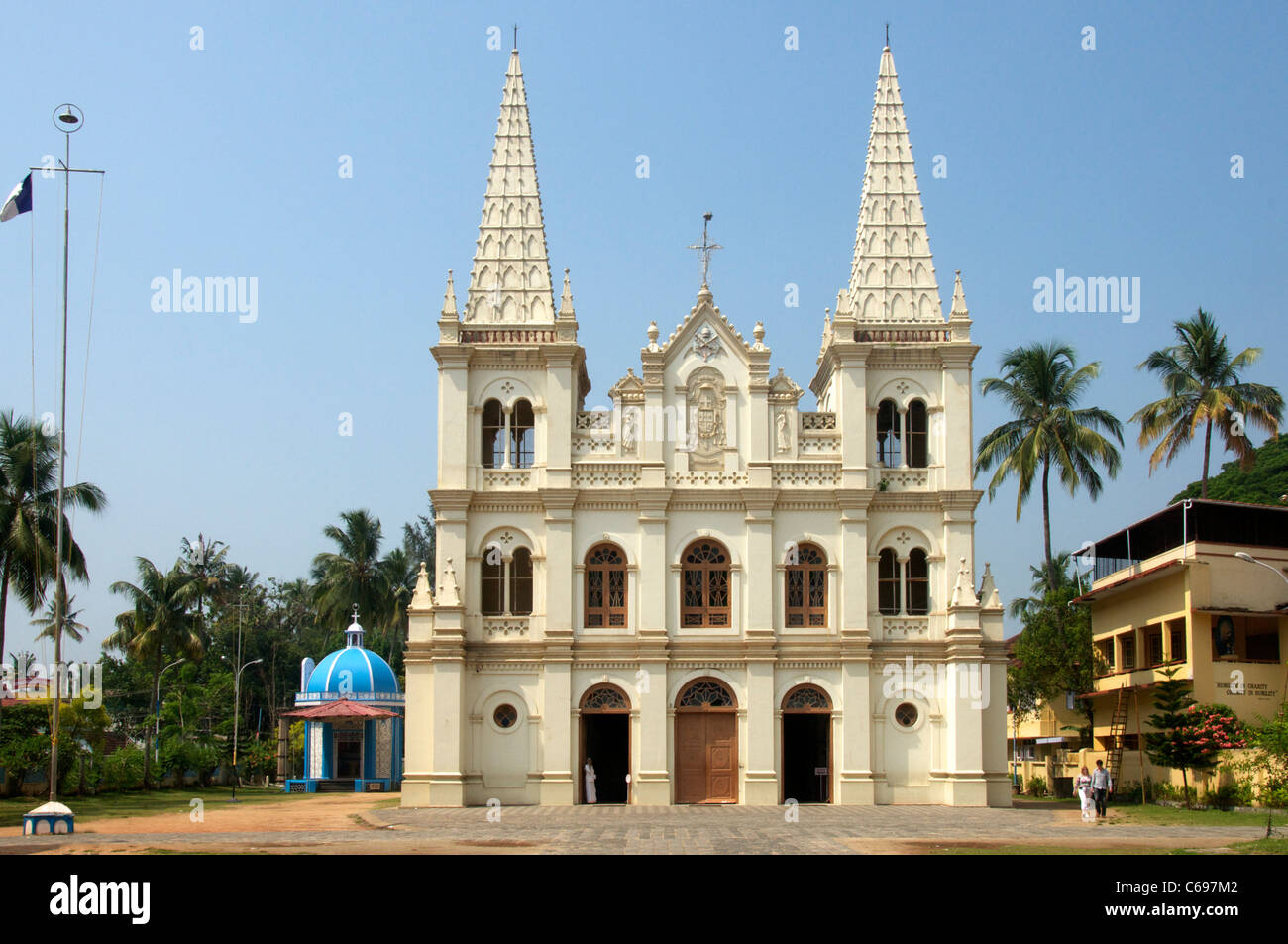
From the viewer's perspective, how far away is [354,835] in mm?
27719

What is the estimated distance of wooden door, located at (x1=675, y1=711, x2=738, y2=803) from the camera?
38625 mm

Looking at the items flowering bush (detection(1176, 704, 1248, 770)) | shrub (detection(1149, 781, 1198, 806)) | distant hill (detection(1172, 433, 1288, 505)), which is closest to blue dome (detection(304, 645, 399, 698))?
shrub (detection(1149, 781, 1198, 806))

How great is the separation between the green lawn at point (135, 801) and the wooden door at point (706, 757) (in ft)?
46.8

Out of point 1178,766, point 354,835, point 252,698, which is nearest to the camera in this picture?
point 354,835

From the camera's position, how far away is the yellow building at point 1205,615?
4044 centimetres

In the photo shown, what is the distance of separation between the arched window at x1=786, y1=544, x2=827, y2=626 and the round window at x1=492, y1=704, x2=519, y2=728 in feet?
26.5

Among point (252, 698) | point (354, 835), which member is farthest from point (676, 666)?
point (252, 698)

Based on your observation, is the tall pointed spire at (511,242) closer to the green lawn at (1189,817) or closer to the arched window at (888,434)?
the arched window at (888,434)

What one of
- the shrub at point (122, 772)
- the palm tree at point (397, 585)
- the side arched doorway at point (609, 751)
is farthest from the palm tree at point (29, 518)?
the palm tree at point (397, 585)

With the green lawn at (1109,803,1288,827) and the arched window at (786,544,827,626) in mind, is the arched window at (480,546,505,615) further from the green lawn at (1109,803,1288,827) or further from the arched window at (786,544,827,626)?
the green lawn at (1109,803,1288,827)

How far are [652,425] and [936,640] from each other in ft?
32.8

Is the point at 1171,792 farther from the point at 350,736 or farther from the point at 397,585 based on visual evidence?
the point at 397,585
